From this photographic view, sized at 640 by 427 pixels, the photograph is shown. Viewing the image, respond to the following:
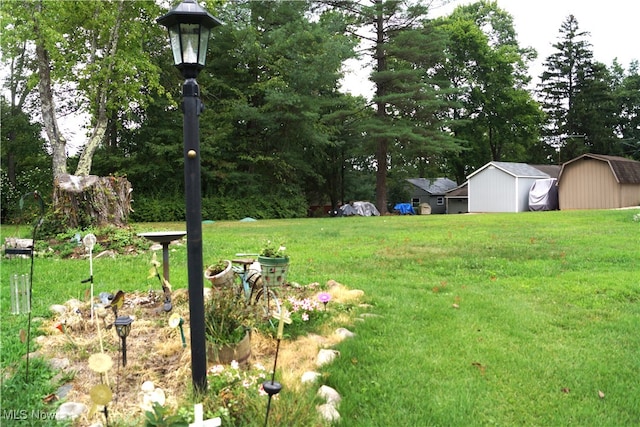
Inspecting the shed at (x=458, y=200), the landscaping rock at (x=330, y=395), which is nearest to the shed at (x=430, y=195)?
the shed at (x=458, y=200)

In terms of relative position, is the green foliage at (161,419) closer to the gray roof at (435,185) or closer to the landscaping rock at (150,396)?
the landscaping rock at (150,396)

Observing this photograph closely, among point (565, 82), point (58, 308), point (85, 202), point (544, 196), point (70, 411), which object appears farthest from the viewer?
point (565, 82)

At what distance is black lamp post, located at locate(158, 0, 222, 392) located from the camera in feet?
6.95

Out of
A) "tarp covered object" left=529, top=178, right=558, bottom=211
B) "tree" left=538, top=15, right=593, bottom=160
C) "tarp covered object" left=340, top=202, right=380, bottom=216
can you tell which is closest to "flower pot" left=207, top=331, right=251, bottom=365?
"tarp covered object" left=340, top=202, right=380, bottom=216

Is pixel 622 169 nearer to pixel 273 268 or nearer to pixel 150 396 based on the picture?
pixel 273 268

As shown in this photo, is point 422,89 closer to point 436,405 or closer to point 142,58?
point 142,58

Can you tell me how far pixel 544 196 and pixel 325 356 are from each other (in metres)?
22.3

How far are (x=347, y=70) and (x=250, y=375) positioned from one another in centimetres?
1980

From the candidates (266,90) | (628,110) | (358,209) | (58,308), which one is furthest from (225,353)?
(628,110)

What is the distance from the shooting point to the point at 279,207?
66.7 feet

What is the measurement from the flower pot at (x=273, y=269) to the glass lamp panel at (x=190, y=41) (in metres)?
1.52

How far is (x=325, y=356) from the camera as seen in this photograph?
278cm

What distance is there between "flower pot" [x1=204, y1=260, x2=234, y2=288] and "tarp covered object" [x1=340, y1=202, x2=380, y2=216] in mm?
20723

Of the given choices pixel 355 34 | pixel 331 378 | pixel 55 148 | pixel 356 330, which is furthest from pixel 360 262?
pixel 355 34
